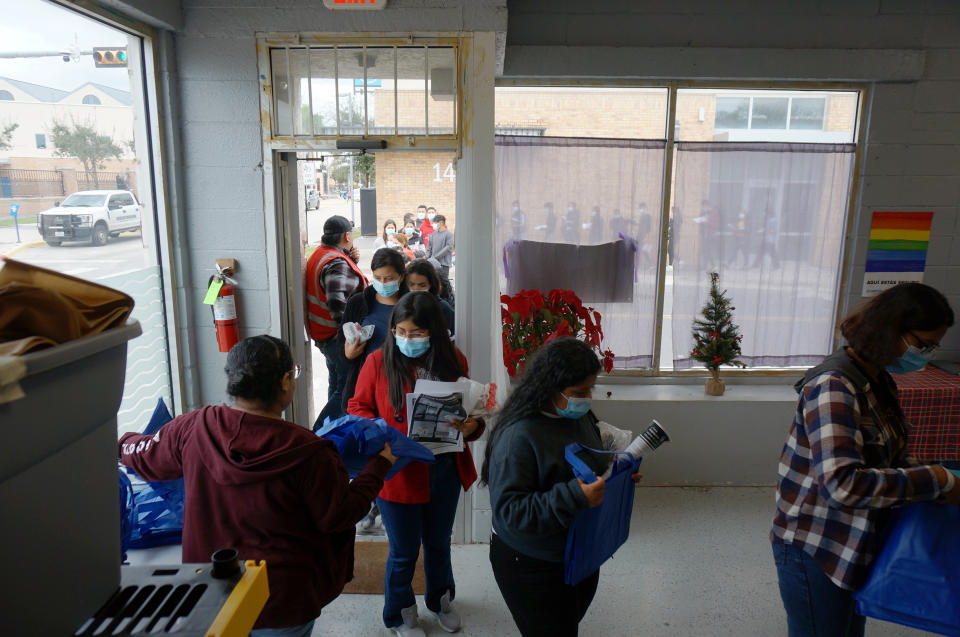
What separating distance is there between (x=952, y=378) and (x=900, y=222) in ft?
3.16

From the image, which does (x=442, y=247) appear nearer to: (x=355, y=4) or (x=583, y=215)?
(x=583, y=215)

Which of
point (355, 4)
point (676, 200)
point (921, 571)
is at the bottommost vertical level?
point (921, 571)

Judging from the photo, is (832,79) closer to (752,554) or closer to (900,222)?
(900,222)

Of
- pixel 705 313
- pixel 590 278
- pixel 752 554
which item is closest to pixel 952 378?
pixel 705 313

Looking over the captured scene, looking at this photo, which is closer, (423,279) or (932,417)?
(423,279)

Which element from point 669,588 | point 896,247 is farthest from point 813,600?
point 896,247

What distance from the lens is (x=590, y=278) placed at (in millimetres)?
3826

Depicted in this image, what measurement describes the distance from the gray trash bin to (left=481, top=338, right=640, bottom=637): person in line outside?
1.08 m

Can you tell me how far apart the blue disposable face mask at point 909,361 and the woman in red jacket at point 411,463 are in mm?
1362

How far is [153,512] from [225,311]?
1.11m

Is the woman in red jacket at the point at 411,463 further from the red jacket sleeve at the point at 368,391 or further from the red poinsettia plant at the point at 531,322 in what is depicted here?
the red poinsettia plant at the point at 531,322

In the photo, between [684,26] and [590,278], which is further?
[590,278]

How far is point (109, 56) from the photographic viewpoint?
2.44 metres

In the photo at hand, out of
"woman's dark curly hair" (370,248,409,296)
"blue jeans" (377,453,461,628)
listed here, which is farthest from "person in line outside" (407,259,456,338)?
"blue jeans" (377,453,461,628)
